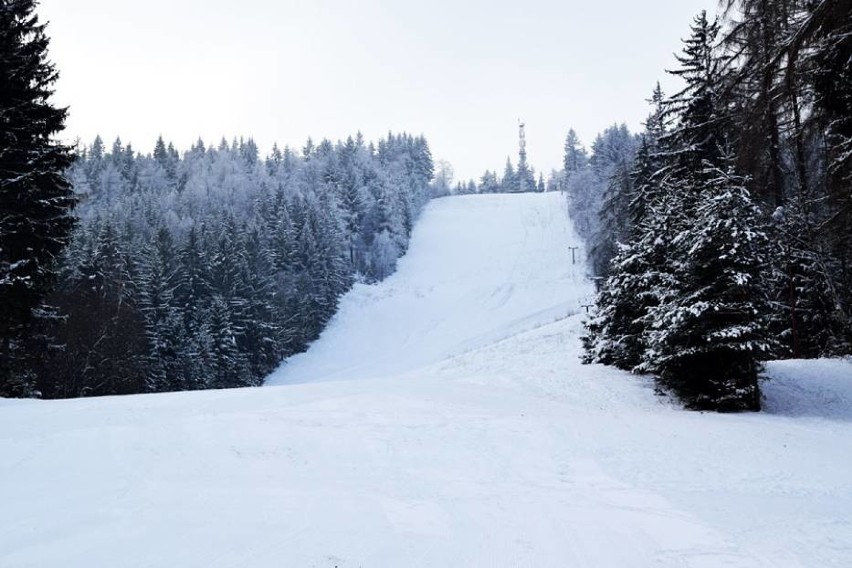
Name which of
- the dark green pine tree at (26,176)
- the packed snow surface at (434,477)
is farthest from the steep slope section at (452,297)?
the packed snow surface at (434,477)

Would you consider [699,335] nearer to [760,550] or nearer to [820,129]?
[820,129]

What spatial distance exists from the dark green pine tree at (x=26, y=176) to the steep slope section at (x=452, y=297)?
91.5 feet

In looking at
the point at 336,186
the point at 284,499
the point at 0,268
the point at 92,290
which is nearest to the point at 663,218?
the point at 284,499

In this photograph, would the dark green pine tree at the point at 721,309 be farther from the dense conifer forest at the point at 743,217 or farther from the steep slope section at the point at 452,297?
the steep slope section at the point at 452,297

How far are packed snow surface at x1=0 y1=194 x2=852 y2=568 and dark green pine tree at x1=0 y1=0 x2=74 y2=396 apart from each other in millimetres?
5454

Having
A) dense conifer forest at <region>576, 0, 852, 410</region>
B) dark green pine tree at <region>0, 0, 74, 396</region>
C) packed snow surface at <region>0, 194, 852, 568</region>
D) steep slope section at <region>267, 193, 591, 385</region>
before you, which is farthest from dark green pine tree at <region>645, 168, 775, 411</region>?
steep slope section at <region>267, 193, 591, 385</region>

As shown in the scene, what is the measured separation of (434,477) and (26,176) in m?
15.4

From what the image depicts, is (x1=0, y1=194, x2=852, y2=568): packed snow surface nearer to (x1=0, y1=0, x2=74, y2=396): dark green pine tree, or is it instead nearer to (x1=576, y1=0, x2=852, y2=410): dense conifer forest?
(x1=576, y1=0, x2=852, y2=410): dense conifer forest

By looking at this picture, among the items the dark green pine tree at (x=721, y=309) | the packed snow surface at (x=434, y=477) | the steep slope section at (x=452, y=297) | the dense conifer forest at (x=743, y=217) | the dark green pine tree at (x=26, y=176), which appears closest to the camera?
the packed snow surface at (x=434, y=477)

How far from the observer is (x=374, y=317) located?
63500mm

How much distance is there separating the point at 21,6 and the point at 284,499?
725 inches

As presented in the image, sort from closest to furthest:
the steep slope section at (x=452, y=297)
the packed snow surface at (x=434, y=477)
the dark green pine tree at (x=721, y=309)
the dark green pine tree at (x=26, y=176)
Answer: the packed snow surface at (x=434, y=477) < the dark green pine tree at (x=721, y=309) < the dark green pine tree at (x=26, y=176) < the steep slope section at (x=452, y=297)

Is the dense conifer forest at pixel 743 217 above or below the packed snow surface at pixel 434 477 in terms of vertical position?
above

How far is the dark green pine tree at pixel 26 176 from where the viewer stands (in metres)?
16.1
